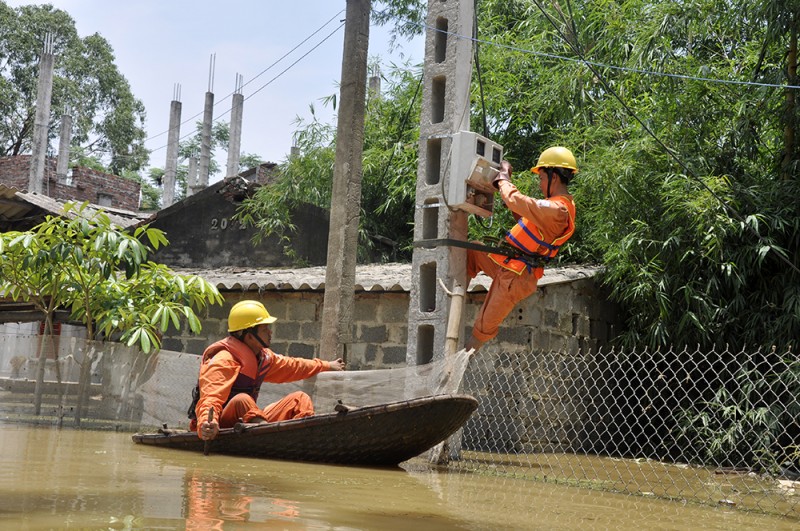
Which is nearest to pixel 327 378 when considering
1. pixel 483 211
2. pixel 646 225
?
pixel 483 211

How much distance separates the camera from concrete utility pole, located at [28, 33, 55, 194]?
27.7 meters

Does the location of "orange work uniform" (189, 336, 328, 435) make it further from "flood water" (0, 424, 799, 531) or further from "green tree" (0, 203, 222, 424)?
"green tree" (0, 203, 222, 424)

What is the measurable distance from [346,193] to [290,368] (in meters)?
1.53

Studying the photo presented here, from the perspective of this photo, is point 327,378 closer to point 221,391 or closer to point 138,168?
point 221,391

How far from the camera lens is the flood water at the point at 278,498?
3.73 metres

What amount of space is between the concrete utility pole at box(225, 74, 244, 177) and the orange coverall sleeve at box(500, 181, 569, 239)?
2707 centimetres

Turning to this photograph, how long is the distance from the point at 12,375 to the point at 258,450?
482 cm

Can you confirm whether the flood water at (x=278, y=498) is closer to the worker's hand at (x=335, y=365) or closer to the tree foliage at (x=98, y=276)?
the worker's hand at (x=335, y=365)

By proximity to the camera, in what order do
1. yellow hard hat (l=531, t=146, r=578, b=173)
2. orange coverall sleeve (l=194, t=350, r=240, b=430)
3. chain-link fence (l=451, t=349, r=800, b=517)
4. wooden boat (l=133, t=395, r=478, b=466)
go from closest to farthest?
1. wooden boat (l=133, t=395, r=478, b=466)
2. orange coverall sleeve (l=194, t=350, r=240, b=430)
3. yellow hard hat (l=531, t=146, r=578, b=173)
4. chain-link fence (l=451, t=349, r=800, b=517)

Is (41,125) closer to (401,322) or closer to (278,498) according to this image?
(401,322)

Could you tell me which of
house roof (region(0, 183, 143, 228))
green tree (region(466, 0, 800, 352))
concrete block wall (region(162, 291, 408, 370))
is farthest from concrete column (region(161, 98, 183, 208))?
green tree (region(466, 0, 800, 352))

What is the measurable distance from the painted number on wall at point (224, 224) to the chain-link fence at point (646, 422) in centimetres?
832

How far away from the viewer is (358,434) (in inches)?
251

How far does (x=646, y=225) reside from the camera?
10219 millimetres
